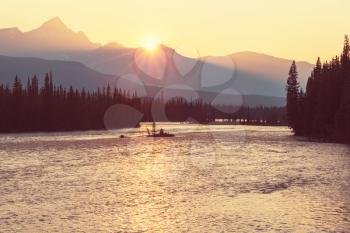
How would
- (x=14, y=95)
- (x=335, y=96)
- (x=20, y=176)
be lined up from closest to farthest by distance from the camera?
(x=20, y=176) → (x=335, y=96) → (x=14, y=95)

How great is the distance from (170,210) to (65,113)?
13967 centimetres

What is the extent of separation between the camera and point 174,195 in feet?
122

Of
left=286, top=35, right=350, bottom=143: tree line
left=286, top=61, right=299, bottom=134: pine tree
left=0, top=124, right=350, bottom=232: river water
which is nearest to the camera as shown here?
left=0, top=124, right=350, bottom=232: river water

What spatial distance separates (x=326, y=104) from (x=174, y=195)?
91.8 metres

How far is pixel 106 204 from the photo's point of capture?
33719mm

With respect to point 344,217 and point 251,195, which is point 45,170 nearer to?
point 251,195

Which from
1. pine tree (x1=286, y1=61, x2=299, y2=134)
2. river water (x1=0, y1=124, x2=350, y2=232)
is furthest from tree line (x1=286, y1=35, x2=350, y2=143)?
river water (x1=0, y1=124, x2=350, y2=232)

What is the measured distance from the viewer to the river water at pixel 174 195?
91.4 feet

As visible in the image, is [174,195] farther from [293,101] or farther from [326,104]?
[293,101]

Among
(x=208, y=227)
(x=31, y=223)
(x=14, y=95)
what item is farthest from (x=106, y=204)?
(x=14, y=95)

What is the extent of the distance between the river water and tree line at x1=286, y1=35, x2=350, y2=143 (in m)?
50.3

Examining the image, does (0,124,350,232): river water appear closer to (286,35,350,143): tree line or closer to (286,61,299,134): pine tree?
(286,35,350,143): tree line

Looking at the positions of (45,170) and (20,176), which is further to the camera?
(45,170)

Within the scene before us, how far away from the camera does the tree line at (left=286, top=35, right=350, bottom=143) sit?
111438 millimetres
